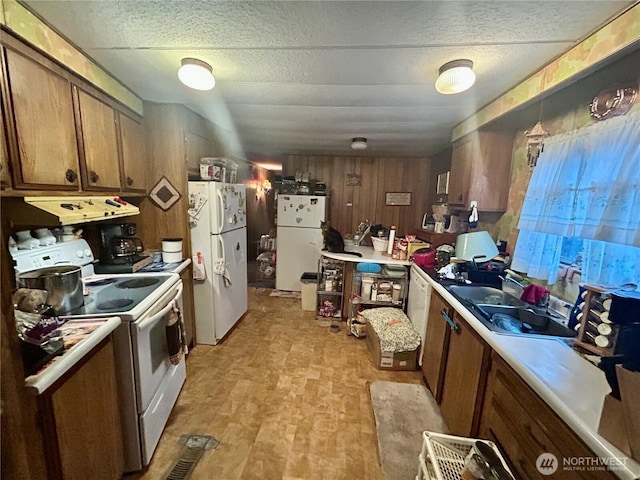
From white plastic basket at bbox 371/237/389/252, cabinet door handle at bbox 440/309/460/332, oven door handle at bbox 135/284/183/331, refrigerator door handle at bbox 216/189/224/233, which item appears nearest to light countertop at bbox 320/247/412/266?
white plastic basket at bbox 371/237/389/252

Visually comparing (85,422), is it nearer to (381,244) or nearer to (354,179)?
(381,244)

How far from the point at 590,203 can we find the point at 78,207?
2.66 m

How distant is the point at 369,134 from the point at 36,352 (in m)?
3.08

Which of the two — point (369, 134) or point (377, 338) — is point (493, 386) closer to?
point (377, 338)

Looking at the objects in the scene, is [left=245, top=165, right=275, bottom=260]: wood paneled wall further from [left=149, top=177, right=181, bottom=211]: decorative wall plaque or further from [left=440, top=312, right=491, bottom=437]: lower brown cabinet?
[left=440, top=312, right=491, bottom=437]: lower brown cabinet

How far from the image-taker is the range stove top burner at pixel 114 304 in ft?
4.56

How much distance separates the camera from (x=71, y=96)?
151 centimetres

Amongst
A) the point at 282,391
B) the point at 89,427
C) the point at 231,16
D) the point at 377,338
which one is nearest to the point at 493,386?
the point at 377,338

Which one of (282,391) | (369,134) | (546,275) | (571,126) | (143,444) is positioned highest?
(369,134)

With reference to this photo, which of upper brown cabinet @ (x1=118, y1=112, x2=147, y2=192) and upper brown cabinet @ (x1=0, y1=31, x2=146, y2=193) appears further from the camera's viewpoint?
upper brown cabinet @ (x1=118, y1=112, x2=147, y2=192)

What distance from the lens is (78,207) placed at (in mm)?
1514

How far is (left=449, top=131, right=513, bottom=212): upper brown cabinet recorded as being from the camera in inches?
88.8

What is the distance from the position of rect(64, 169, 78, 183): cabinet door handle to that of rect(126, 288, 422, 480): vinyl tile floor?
159cm

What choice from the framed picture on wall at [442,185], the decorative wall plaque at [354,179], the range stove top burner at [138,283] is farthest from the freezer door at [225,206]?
the framed picture on wall at [442,185]
